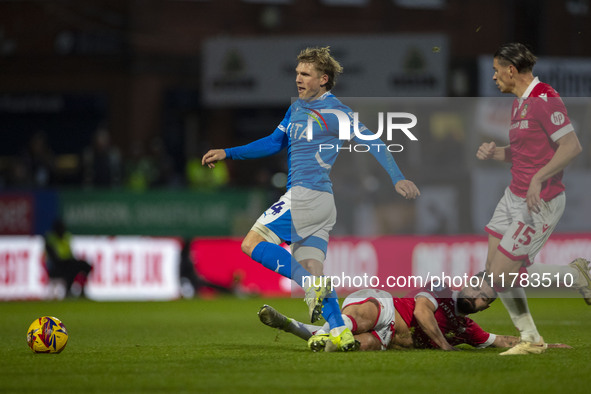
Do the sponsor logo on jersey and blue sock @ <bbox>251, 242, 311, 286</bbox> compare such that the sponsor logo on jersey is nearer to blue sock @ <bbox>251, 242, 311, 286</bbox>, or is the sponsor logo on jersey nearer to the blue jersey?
the blue jersey

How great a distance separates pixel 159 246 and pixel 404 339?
9.95 m

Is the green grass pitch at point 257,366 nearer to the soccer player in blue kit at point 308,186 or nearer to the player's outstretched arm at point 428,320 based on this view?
the player's outstretched arm at point 428,320

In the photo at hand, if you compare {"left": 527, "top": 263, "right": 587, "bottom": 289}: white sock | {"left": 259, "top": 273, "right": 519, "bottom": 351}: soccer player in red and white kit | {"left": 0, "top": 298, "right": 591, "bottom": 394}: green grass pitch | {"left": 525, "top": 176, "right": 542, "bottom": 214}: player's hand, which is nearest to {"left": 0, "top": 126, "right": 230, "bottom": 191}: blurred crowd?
{"left": 0, "top": 298, "right": 591, "bottom": 394}: green grass pitch

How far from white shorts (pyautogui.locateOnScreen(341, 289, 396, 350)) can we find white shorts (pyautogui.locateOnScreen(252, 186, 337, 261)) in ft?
1.32

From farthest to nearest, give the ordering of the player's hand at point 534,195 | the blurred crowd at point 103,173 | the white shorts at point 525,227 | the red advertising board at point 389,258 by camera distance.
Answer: the blurred crowd at point 103,173
the red advertising board at point 389,258
the white shorts at point 525,227
the player's hand at point 534,195

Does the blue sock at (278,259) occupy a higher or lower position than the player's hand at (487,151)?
lower

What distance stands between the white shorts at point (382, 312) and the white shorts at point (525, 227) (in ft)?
2.87

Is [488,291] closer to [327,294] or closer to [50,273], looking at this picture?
[327,294]

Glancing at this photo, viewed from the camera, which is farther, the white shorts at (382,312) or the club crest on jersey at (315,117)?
the club crest on jersey at (315,117)

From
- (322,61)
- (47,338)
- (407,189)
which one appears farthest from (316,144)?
(47,338)

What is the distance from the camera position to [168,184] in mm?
20000

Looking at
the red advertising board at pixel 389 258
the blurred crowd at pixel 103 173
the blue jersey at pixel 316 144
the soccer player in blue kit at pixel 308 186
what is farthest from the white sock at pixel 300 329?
the blurred crowd at pixel 103 173

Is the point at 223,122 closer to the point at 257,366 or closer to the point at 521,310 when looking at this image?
the point at 521,310

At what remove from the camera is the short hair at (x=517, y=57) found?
696 centimetres
